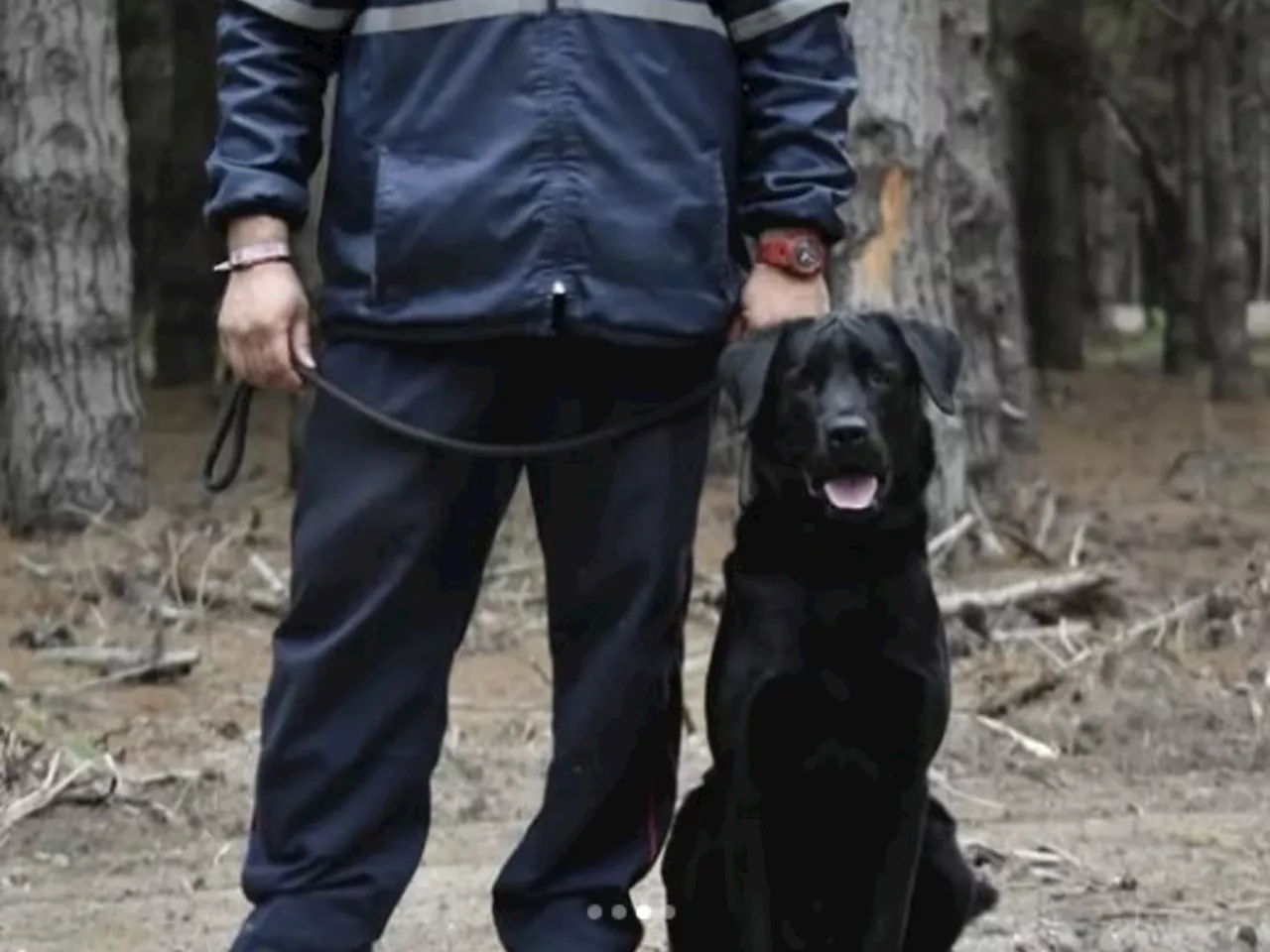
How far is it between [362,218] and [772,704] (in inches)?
43.5

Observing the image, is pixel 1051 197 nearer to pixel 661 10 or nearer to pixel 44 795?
pixel 44 795

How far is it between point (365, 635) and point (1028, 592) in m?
5.72

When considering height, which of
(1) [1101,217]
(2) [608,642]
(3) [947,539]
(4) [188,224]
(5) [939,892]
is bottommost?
(1) [1101,217]

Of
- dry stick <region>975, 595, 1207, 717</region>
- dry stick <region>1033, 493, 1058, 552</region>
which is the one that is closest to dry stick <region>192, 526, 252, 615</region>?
dry stick <region>1033, 493, 1058, 552</region>

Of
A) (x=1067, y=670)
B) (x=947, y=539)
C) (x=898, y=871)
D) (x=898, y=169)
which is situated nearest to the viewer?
(x=898, y=871)

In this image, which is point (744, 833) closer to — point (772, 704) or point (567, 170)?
point (772, 704)

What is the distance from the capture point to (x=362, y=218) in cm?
510

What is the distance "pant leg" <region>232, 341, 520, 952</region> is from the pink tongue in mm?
569

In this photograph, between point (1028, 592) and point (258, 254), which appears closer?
point (258, 254)

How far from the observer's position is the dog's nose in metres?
5.14

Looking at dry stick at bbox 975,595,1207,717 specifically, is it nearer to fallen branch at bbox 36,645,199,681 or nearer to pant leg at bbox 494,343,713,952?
fallen branch at bbox 36,645,199,681

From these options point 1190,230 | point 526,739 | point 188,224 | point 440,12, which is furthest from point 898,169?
point 1190,230

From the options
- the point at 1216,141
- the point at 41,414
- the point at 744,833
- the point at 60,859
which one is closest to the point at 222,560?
the point at 41,414

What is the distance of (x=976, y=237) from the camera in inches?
585
